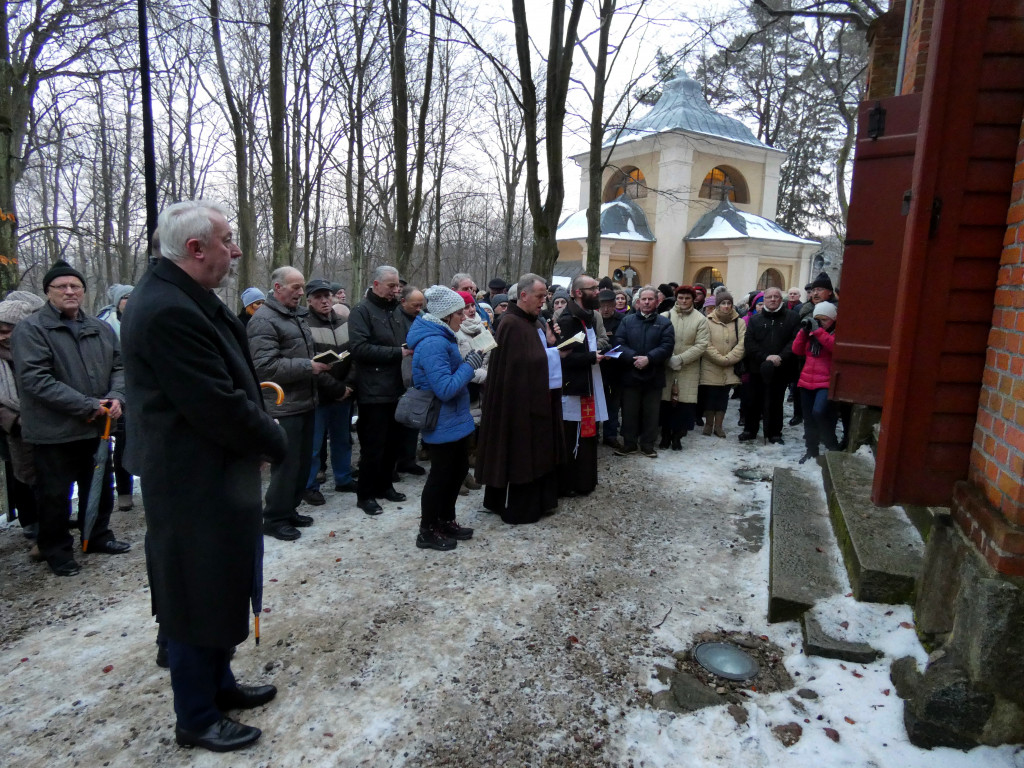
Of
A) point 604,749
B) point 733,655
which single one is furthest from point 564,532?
point 604,749

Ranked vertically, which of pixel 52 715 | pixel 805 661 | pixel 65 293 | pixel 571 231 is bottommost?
pixel 52 715

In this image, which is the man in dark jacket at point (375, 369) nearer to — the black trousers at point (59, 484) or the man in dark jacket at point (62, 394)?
the man in dark jacket at point (62, 394)

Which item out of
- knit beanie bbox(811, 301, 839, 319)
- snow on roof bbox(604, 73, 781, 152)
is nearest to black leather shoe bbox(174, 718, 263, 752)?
knit beanie bbox(811, 301, 839, 319)

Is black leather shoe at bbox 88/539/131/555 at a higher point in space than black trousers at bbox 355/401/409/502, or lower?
lower

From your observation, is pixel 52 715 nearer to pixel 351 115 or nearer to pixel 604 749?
pixel 604 749

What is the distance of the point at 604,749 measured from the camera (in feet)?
8.30

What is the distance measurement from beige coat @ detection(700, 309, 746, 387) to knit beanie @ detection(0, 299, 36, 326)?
6.52 m

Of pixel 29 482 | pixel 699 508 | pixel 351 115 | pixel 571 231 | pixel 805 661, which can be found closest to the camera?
pixel 805 661

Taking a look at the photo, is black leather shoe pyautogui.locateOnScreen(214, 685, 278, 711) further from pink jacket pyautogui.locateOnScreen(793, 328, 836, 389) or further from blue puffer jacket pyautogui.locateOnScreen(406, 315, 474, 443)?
pink jacket pyautogui.locateOnScreen(793, 328, 836, 389)

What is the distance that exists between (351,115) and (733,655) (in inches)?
614

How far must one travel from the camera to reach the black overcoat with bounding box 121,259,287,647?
215 cm

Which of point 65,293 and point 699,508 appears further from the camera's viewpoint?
point 699,508

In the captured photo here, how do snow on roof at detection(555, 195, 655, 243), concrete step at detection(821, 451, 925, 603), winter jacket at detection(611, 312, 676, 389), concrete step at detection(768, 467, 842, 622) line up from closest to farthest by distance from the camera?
concrete step at detection(821, 451, 925, 603), concrete step at detection(768, 467, 842, 622), winter jacket at detection(611, 312, 676, 389), snow on roof at detection(555, 195, 655, 243)

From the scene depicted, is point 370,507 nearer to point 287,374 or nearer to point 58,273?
point 287,374
